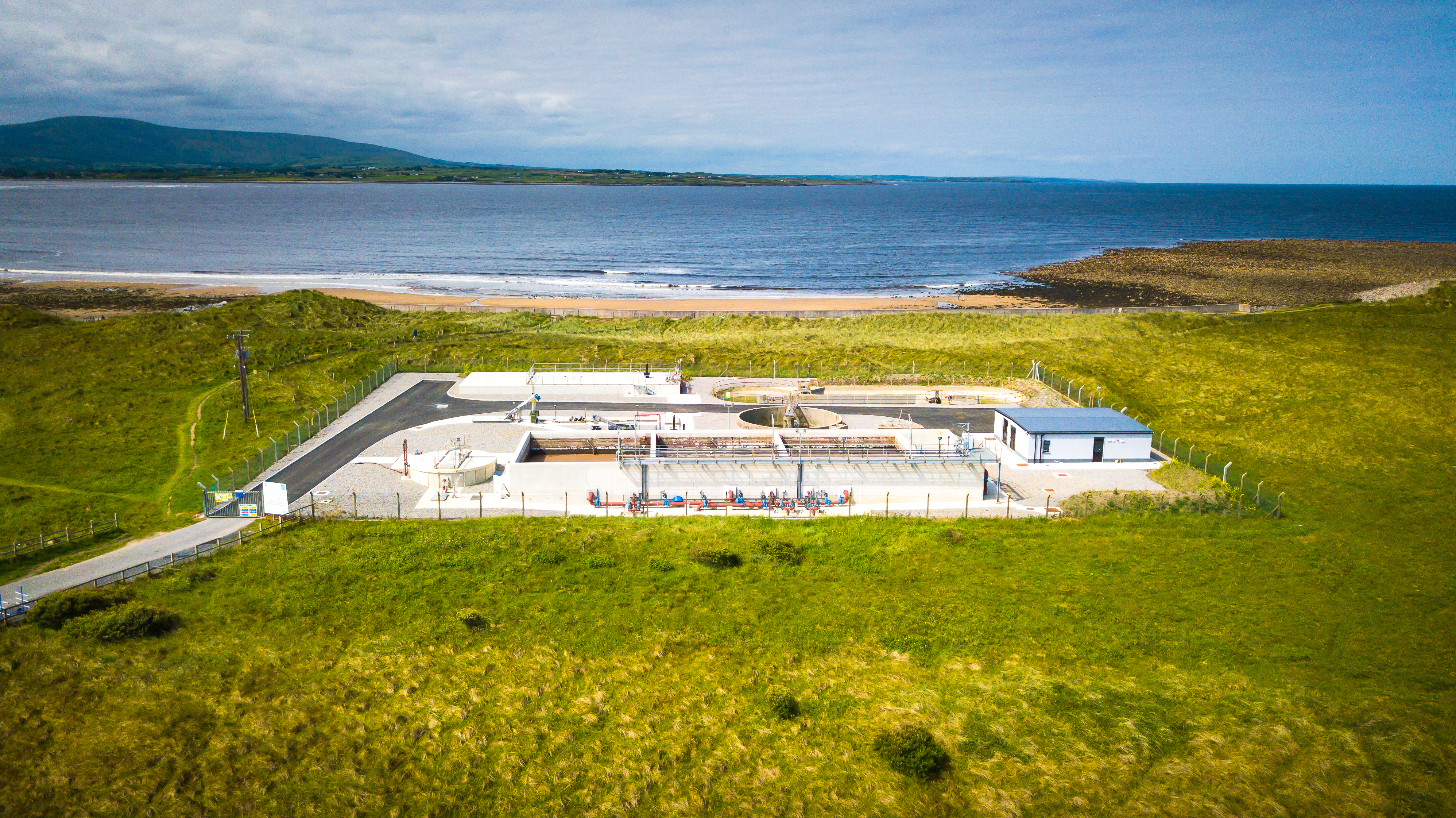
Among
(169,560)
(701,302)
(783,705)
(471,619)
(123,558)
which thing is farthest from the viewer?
(701,302)

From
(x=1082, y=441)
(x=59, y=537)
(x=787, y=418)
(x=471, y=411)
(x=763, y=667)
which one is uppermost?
(x=787, y=418)

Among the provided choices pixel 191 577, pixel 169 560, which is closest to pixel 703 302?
pixel 169 560

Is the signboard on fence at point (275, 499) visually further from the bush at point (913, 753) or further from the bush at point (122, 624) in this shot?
the bush at point (913, 753)

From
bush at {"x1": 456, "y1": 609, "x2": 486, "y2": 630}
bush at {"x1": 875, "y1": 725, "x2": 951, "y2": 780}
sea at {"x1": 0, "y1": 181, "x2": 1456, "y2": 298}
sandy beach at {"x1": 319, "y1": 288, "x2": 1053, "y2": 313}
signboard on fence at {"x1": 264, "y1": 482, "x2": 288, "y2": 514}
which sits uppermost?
sea at {"x1": 0, "y1": 181, "x2": 1456, "y2": 298}

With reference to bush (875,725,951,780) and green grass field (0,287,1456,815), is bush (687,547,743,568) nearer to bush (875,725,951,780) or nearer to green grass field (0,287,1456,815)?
green grass field (0,287,1456,815)

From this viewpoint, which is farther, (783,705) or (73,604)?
(73,604)

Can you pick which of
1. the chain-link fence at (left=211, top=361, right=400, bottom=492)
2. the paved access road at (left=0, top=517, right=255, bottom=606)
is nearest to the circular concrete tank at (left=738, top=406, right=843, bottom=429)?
the chain-link fence at (left=211, top=361, right=400, bottom=492)

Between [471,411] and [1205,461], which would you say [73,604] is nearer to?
[471,411]
